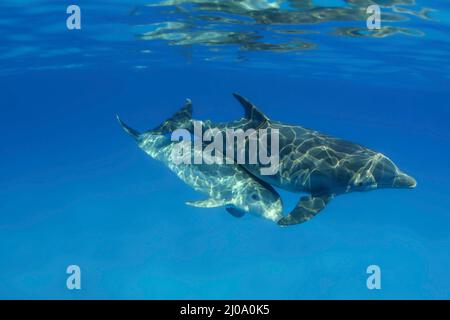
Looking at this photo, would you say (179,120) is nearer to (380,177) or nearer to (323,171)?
(323,171)

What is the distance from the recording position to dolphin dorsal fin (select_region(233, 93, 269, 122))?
37.3 feet

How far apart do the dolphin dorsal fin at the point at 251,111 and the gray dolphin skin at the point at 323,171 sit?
0.65 m

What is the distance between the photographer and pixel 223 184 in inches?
463

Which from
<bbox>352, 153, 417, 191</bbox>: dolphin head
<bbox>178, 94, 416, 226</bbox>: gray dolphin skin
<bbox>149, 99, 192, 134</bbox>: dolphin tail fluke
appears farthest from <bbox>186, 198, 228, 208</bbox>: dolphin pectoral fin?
<bbox>352, 153, 417, 191</bbox>: dolphin head

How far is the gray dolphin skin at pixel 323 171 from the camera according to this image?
1012 centimetres

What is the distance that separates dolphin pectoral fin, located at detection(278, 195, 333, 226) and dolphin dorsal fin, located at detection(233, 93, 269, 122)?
2.42 meters

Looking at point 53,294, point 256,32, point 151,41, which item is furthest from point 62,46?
point 53,294

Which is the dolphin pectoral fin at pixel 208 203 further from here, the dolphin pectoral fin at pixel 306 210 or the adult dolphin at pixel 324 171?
the dolphin pectoral fin at pixel 306 210

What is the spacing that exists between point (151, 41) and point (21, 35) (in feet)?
21.8

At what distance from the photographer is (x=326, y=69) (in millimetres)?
34469

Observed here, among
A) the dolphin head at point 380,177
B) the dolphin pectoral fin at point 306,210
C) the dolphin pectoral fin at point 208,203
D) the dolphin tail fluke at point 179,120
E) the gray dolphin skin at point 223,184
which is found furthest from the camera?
the dolphin tail fluke at point 179,120

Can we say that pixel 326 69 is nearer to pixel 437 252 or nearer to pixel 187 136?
pixel 437 252

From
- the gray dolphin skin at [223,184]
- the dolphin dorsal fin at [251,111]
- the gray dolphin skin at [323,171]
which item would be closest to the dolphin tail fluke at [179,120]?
the gray dolphin skin at [223,184]

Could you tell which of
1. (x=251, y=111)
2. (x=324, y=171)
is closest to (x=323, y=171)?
(x=324, y=171)
